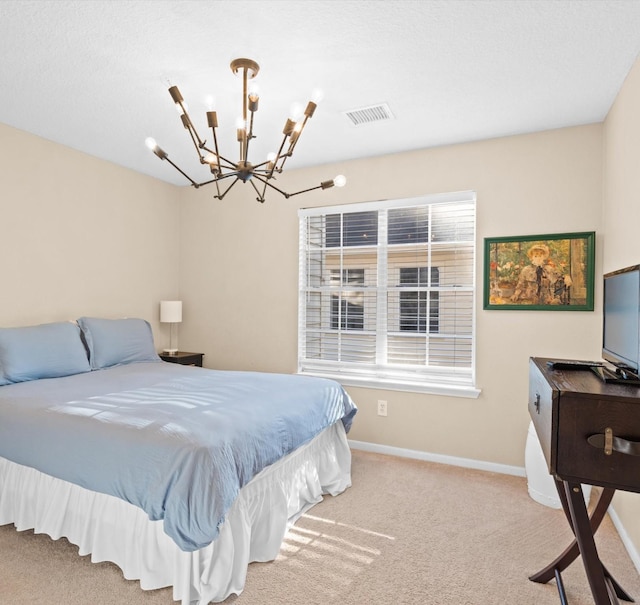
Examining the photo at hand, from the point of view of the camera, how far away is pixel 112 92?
2.82 metres

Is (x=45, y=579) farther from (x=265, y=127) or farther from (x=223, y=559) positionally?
(x=265, y=127)

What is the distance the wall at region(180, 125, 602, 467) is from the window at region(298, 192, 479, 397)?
0.39 ft

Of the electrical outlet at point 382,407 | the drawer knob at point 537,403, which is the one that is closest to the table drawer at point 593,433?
the drawer knob at point 537,403

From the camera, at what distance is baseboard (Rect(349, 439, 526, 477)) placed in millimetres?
3459

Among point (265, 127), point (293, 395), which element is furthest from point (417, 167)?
point (293, 395)

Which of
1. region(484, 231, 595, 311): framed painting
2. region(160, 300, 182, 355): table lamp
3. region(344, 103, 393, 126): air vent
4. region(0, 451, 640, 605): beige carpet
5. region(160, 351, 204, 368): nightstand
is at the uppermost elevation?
region(344, 103, 393, 126): air vent

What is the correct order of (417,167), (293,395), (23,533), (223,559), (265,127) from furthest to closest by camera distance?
(417,167) → (265,127) → (293,395) → (23,533) → (223,559)

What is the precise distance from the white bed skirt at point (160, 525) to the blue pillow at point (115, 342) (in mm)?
1220

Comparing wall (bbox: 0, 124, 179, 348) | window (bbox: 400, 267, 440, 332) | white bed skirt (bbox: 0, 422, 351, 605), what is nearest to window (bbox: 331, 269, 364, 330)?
window (bbox: 400, 267, 440, 332)

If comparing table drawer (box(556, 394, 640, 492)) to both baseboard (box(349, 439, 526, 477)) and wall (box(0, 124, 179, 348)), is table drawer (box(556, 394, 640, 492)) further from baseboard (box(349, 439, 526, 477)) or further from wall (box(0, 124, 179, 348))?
wall (box(0, 124, 179, 348))

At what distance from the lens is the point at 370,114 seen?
3098 mm

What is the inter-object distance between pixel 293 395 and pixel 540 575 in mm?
1579

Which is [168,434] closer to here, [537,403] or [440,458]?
[537,403]

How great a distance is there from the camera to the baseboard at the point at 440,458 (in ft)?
11.3
